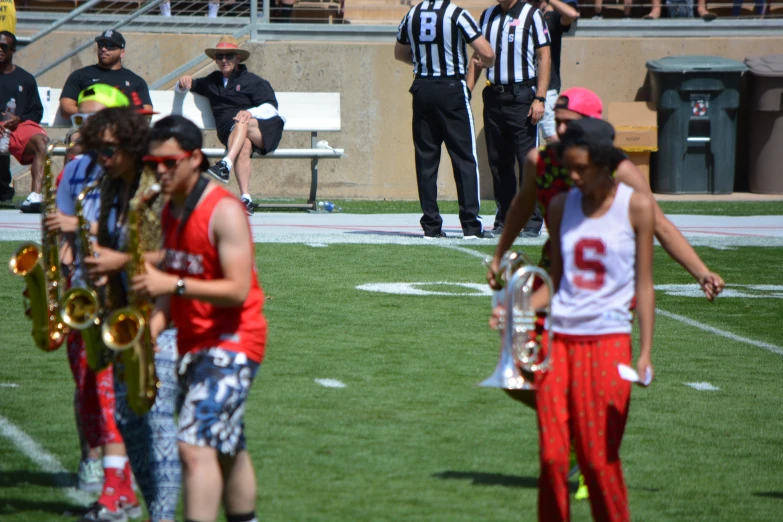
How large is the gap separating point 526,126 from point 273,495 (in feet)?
24.9

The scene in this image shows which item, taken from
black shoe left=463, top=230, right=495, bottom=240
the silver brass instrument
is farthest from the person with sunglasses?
black shoe left=463, top=230, right=495, bottom=240

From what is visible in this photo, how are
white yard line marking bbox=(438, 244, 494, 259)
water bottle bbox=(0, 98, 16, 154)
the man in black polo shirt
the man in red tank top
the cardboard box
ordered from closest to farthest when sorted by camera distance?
the man in red tank top, the man in black polo shirt, white yard line marking bbox=(438, 244, 494, 259), water bottle bbox=(0, 98, 16, 154), the cardboard box

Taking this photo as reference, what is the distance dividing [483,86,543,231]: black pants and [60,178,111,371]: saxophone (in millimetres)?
7807

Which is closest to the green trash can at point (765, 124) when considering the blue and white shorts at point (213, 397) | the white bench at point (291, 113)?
the white bench at point (291, 113)

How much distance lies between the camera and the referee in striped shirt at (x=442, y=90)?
1180 centimetres

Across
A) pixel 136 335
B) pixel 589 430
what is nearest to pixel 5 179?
pixel 136 335

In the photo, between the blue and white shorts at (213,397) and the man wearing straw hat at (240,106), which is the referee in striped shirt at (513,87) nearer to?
the man wearing straw hat at (240,106)

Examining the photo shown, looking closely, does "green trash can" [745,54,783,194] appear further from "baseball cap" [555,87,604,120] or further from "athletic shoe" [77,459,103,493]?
"athletic shoe" [77,459,103,493]

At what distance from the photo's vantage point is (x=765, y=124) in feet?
58.2

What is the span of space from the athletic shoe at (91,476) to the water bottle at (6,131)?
9.61 metres

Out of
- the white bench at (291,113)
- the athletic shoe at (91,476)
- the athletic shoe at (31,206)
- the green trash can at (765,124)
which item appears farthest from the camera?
the green trash can at (765,124)

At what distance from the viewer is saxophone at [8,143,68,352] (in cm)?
500

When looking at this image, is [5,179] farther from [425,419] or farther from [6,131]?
[425,419]

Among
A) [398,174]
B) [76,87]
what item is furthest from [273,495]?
[398,174]
